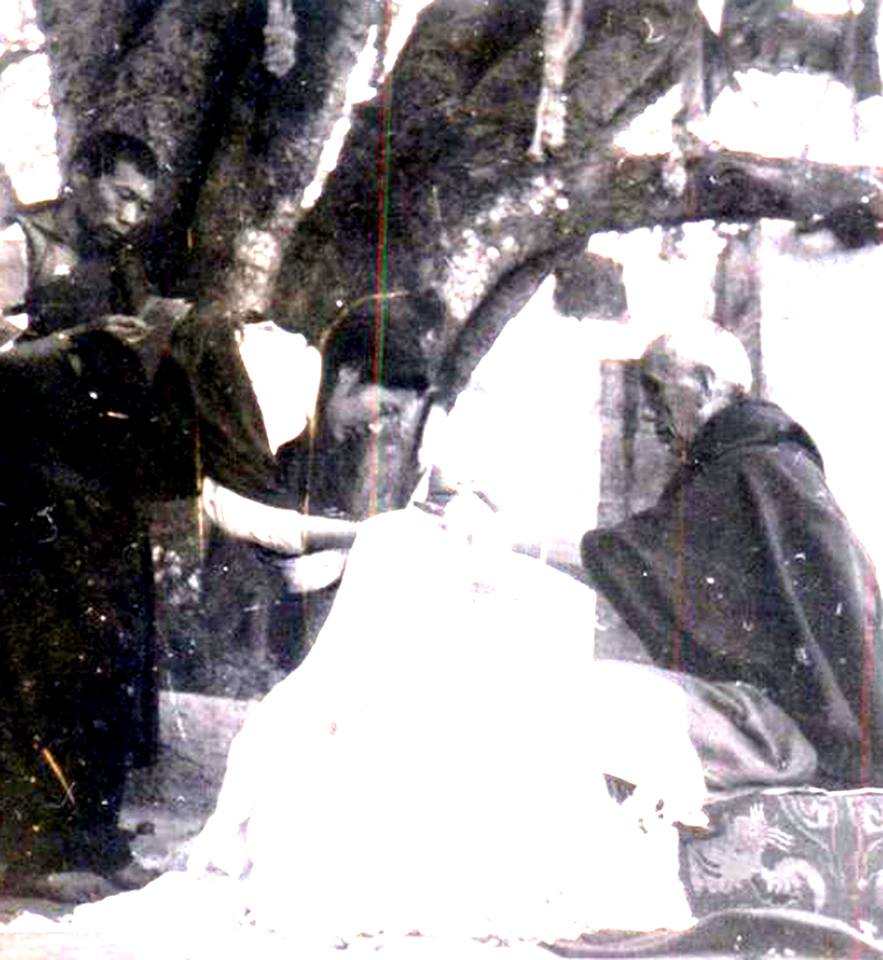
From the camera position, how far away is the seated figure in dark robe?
12.0 feet

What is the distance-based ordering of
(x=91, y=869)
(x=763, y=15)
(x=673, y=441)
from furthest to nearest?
(x=763, y=15) → (x=673, y=441) → (x=91, y=869)

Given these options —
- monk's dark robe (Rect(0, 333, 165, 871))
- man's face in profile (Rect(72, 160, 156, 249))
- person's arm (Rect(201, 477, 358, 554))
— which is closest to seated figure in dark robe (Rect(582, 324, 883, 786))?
person's arm (Rect(201, 477, 358, 554))

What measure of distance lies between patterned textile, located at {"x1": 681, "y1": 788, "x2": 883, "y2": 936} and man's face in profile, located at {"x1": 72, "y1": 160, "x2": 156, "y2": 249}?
5.95ft

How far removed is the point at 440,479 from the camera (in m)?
3.73

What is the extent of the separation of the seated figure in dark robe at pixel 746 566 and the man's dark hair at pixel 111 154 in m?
1.24

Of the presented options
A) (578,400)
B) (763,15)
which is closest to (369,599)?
(578,400)

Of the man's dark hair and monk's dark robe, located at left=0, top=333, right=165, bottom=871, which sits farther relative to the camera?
the man's dark hair

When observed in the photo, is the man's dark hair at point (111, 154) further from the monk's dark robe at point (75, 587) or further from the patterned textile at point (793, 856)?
the patterned textile at point (793, 856)

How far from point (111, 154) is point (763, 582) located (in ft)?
5.80

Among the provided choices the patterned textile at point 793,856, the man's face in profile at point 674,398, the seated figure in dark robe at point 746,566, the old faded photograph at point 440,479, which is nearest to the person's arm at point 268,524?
the old faded photograph at point 440,479

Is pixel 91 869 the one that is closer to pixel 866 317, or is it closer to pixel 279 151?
pixel 279 151

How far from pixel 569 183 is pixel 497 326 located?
1.36 ft

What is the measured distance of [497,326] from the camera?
12.8 feet

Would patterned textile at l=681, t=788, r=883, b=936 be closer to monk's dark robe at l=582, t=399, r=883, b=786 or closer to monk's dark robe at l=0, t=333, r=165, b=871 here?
monk's dark robe at l=582, t=399, r=883, b=786
